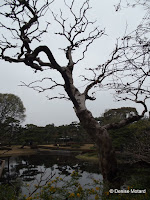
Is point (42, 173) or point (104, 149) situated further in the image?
point (42, 173)

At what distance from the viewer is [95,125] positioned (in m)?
3.03

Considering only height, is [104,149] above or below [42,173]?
above

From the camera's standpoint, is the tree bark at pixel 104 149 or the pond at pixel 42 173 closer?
the tree bark at pixel 104 149

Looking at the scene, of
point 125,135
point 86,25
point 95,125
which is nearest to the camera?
point 95,125

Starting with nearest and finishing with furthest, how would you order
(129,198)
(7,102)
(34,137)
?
(129,198) < (7,102) < (34,137)

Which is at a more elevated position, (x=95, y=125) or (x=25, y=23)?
(x=25, y=23)

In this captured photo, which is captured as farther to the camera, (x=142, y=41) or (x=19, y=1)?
(x=19, y=1)

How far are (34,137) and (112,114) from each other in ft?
37.9

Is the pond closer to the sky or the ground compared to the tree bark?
closer to the ground

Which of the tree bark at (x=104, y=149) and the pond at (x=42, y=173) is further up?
the tree bark at (x=104, y=149)

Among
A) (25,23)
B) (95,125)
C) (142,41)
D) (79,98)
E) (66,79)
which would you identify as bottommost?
(95,125)

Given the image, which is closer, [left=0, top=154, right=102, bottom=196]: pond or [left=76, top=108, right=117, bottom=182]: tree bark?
[left=76, top=108, right=117, bottom=182]: tree bark

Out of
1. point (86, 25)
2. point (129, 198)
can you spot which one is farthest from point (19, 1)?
point (129, 198)

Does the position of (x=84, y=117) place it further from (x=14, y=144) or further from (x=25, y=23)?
(x=14, y=144)
